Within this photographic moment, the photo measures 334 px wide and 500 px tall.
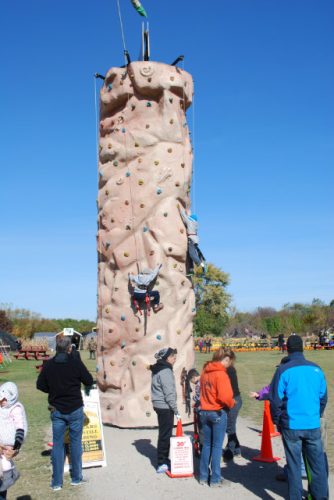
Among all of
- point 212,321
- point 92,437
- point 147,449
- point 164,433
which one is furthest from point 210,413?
point 212,321

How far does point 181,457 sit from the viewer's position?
697 centimetres

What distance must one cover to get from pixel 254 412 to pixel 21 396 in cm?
723

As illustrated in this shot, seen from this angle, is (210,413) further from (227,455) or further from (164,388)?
(227,455)

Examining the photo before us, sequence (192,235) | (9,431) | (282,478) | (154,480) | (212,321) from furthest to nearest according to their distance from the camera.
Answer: (212,321) → (192,235) → (154,480) → (282,478) → (9,431)

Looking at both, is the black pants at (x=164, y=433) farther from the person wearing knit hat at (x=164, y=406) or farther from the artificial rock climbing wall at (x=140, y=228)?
the artificial rock climbing wall at (x=140, y=228)

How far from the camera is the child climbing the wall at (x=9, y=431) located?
4.77 meters

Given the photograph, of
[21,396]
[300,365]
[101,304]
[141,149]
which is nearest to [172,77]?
[141,149]

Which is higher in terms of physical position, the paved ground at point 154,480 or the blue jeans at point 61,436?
the blue jeans at point 61,436

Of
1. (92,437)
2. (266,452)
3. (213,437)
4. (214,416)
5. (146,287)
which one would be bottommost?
(266,452)

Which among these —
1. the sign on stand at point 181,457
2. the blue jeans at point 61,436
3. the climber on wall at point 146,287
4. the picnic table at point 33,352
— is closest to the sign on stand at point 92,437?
the blue jeans at point 61,436

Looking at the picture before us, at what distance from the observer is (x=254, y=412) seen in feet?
39.2

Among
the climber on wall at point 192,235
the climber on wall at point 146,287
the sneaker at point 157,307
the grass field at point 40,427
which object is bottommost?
the grass field at point 40,427

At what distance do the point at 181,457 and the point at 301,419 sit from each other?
2330mm

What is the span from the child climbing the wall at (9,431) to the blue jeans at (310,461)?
8.85 ft
